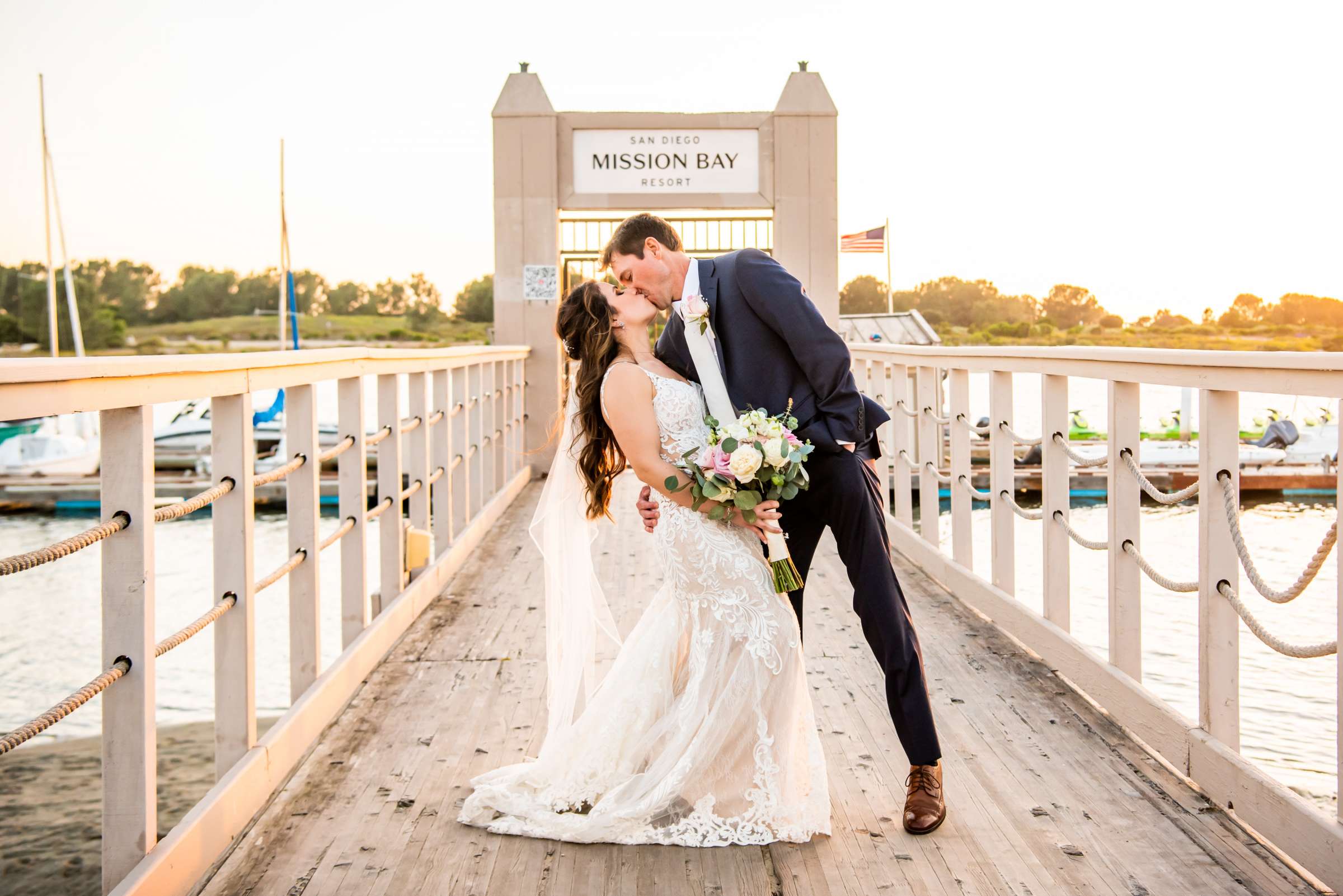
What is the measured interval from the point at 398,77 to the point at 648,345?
1335 inches

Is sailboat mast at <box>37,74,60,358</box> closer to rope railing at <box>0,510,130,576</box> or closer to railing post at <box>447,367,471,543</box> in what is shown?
railing post at <box>447,367,471,543</box>

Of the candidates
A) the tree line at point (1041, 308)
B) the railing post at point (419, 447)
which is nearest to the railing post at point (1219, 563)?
the railing post at point (419, 447)

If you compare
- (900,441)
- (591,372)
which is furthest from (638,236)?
(900,441)

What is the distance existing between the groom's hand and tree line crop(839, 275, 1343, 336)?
40.3 meters

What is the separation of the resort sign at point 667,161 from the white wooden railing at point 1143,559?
5301mm

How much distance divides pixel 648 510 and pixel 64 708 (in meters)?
1.50

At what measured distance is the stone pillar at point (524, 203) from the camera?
1039 centimetres

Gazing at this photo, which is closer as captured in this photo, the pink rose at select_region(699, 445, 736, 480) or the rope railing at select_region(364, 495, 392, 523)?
the pink rose at select_region(699, 445, 736, 480)

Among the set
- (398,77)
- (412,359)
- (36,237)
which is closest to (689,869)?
→ (412,359)

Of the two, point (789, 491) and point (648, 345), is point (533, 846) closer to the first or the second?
point (789, 491)

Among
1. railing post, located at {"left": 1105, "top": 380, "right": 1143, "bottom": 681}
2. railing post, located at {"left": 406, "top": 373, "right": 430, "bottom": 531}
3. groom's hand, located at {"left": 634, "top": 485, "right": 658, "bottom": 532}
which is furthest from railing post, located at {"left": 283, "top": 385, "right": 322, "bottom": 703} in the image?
railing post, located at {"left": 1105, "top": 380, "right": 1143, "bottom": 681}

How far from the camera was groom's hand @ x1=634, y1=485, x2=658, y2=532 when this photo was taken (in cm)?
305

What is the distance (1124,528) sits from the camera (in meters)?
3.44

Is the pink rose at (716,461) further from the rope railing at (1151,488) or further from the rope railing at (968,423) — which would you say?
the rope railing at (968,423)
